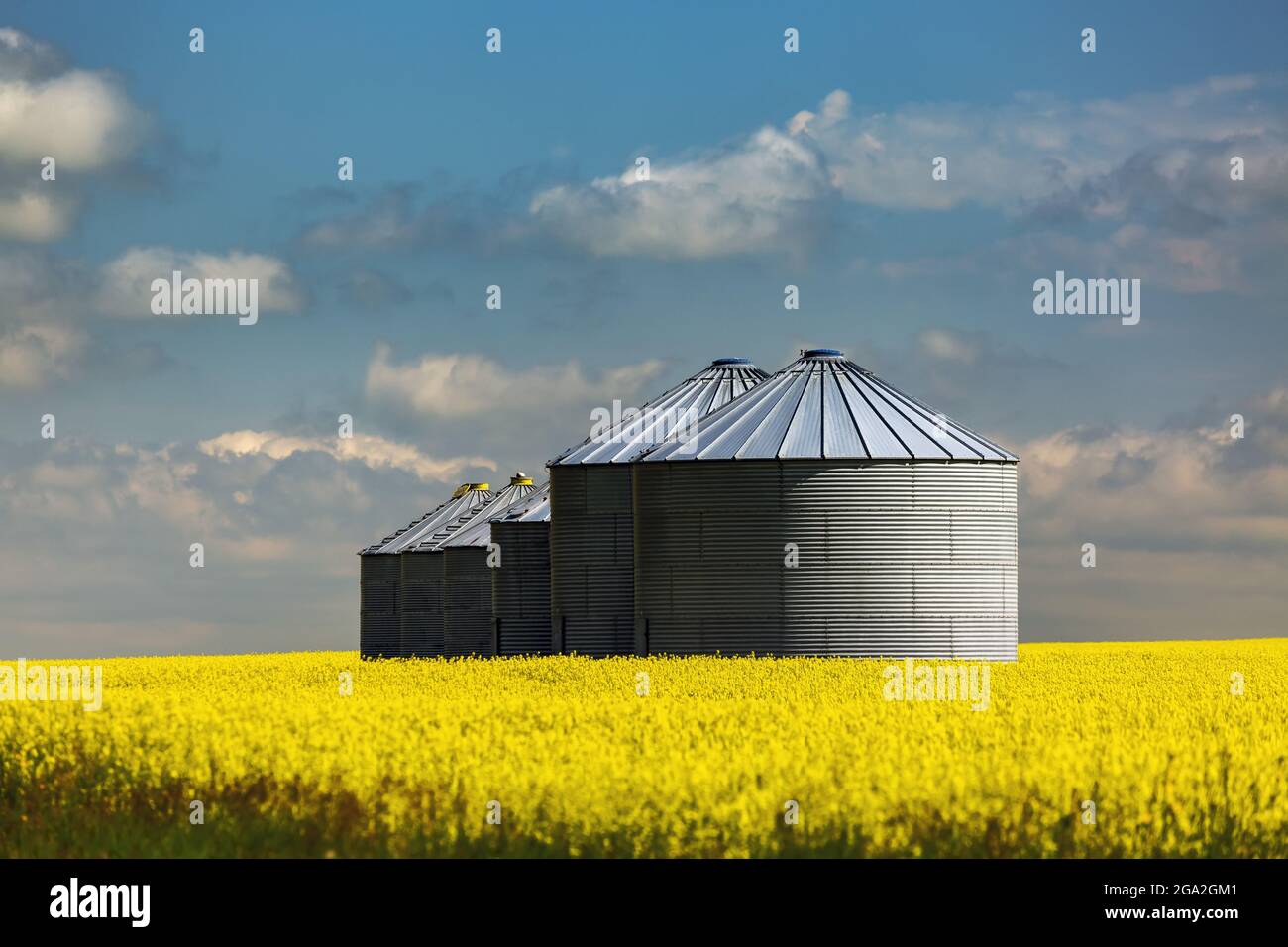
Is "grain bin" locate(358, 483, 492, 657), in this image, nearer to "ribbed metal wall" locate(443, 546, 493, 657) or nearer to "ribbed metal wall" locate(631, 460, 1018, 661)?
"ribbed metal wall" locate(443, 546, 493, 657)

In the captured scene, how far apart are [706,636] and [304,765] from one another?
2712 cm

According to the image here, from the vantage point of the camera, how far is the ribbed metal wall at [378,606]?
7462cm

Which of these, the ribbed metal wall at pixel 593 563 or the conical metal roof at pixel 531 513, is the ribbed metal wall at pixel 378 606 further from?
the ribbed metal wall at pixel 593 563

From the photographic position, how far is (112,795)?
20562 mm

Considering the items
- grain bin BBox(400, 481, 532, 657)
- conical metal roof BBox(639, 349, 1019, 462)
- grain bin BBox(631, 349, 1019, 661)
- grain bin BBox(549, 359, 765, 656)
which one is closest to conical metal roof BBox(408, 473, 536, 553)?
grain bin BBox(400, 481, 532, 657)

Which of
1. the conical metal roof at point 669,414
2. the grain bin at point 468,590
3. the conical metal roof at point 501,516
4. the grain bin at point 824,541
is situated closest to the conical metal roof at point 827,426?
the grain bin at point 824,541

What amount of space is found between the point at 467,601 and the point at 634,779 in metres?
48.6

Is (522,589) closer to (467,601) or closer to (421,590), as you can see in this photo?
(467,601)

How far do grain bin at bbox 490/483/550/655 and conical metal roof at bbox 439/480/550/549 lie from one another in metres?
0.13

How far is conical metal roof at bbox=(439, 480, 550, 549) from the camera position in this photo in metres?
57.8

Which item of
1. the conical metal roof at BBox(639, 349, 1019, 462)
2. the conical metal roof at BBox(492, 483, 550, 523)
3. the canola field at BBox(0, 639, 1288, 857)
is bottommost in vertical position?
the canola field at BBox(0, 639, 1288, 857)

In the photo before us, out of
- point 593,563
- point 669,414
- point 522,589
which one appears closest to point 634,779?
point 593,563

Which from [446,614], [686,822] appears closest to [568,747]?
[686,822]
